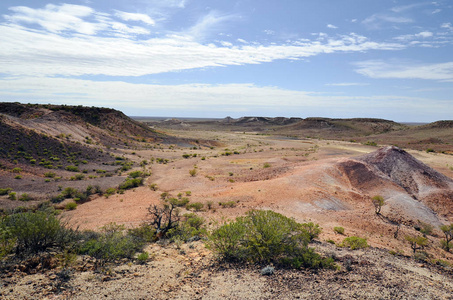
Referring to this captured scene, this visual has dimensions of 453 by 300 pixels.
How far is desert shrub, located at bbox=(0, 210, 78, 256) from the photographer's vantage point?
8.02 metres

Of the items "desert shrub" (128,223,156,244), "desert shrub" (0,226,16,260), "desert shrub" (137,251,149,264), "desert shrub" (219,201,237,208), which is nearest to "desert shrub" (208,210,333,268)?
"desert shrub" (137,251,149,264)

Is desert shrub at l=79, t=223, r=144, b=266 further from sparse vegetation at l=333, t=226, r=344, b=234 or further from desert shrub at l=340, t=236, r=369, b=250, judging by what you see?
sparse vegetation at l=333, t=226, r=344, b=234

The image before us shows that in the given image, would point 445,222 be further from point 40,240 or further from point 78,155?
point 78,155

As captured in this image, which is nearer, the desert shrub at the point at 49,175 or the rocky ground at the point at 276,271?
the rocky ground at the point at 276,271

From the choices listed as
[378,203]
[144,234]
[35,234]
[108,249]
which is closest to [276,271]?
[108,249]

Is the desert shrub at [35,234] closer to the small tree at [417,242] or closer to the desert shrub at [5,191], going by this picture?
the small tree at [417,242]

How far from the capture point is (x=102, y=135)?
54.7 m

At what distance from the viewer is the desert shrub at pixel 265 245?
27.3 feet

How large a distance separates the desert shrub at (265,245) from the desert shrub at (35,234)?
4.74m

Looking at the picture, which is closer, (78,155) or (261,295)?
(261,295)

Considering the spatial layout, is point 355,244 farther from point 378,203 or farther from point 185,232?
point 378,203

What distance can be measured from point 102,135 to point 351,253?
54172mm

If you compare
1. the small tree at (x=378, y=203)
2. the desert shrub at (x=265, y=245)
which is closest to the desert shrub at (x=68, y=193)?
the desert shrub at (x=265, y=245)

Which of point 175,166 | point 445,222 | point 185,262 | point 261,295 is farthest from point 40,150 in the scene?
point 445,222
